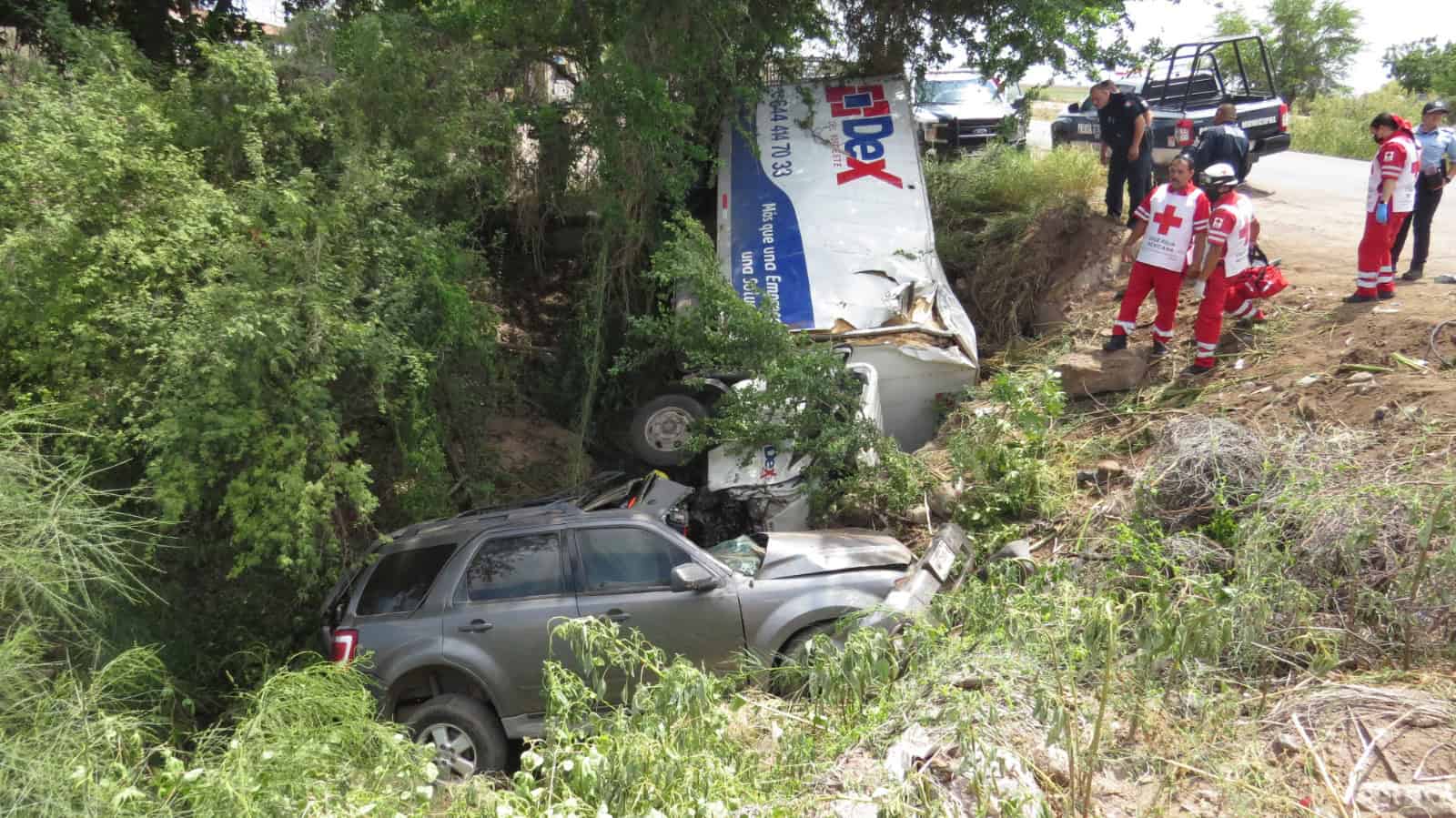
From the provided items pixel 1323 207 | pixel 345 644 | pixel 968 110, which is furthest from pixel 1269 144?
pixel 345 644

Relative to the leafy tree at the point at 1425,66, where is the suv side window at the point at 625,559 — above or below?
below

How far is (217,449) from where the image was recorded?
5.91 meters

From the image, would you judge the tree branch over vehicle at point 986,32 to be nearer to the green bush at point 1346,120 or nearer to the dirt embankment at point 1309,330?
the dirt embankment at point 1309,330

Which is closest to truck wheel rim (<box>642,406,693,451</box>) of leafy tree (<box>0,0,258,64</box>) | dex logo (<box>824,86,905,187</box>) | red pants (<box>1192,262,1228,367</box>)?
dex logo (<box>824,86,905,187</box>)

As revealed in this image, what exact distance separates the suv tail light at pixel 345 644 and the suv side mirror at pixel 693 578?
6.12ft

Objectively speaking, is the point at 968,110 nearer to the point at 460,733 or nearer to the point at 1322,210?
the point at 1322,210

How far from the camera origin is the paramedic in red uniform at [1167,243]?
7.91 m

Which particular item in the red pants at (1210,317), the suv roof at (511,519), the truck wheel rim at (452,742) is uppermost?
the red pants at (1210,317)

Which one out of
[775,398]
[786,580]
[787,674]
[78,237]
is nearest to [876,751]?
[787,674]

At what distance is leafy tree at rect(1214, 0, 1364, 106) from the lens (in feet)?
94.7

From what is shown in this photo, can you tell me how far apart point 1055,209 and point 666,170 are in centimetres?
436

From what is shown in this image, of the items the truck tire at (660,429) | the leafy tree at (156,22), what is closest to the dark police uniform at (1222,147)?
the truck tire at (660,429)

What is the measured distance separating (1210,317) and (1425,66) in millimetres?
29560

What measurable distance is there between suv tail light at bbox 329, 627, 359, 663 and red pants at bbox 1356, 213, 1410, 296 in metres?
8.06
